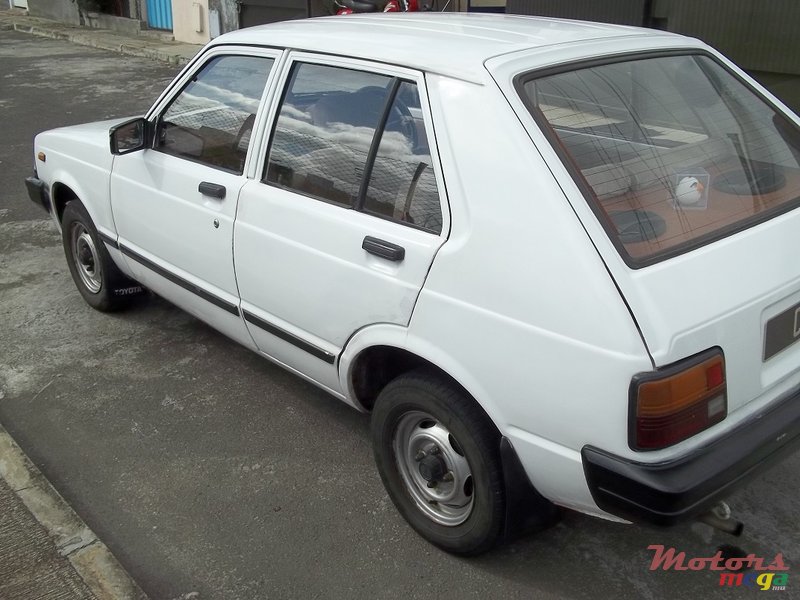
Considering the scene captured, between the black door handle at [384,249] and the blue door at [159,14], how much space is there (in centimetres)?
1608

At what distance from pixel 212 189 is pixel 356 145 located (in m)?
0.80

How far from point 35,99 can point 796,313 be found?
441 inches

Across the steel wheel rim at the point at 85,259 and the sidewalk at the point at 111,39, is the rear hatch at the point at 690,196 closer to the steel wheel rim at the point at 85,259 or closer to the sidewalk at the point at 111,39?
the steel wheel rim at the point at 85,259

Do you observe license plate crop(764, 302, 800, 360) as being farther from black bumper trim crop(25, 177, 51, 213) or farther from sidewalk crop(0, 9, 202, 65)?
sidewalk crop(0, 9, 202, 65)

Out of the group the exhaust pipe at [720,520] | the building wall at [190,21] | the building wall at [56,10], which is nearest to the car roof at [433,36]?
the exhaust pipe at [720,520]

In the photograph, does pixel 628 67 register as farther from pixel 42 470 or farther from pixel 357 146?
pixel 42 470

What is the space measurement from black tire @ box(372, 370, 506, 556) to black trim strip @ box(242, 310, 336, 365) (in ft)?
1.03

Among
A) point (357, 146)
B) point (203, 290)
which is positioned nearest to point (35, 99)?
point (203, 290)

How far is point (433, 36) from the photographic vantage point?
2.98 metres

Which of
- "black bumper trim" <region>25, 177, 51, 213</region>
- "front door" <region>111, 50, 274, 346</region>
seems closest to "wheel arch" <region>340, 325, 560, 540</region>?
"front door" <region>111, 50, 274, 346</region>

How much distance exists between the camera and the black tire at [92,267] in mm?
4652


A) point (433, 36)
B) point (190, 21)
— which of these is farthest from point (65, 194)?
point (190, 21)

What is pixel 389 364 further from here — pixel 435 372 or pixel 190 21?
pixel 190 21

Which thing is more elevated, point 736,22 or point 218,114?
point 736,22
